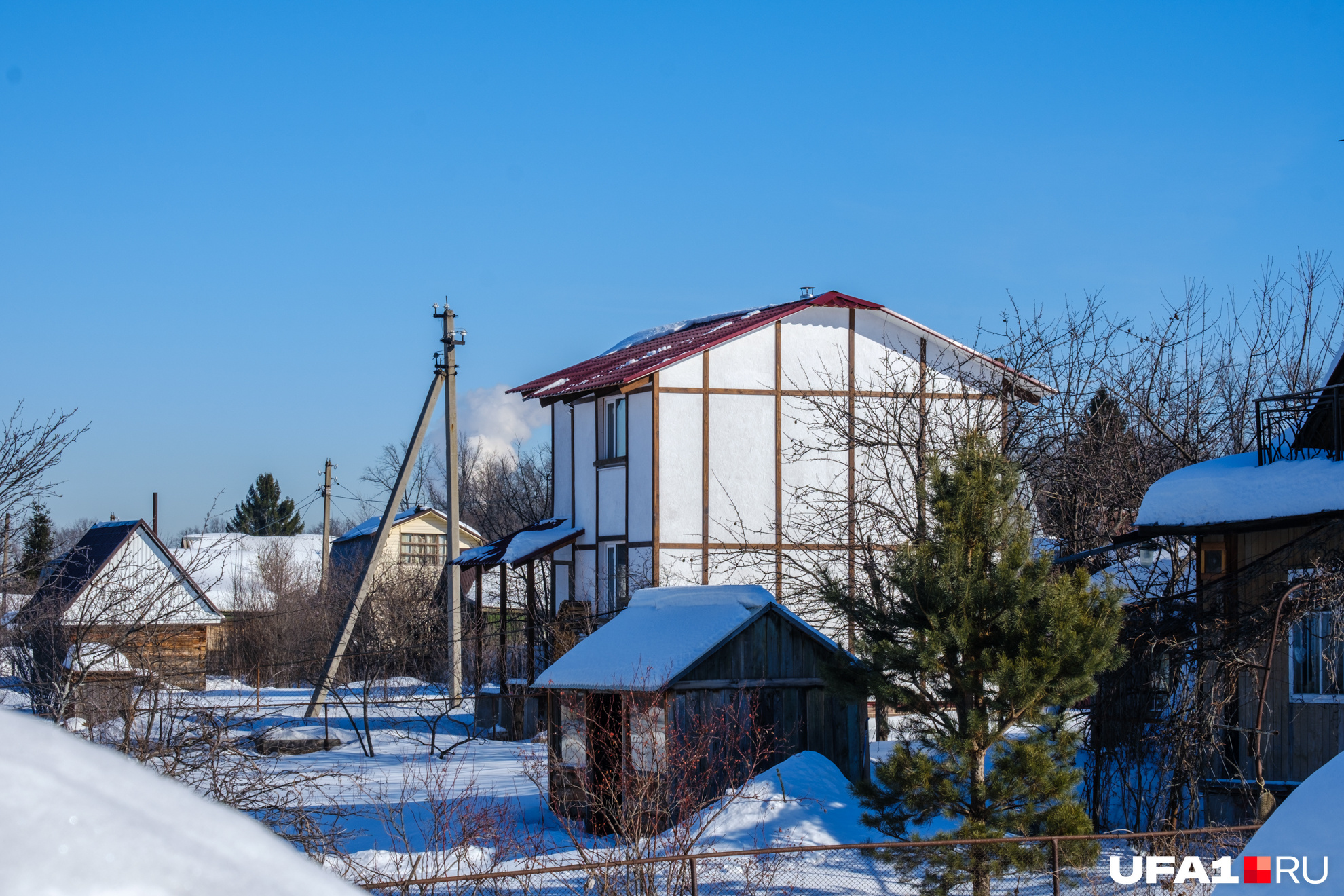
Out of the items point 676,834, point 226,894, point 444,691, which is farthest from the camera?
point 444,691

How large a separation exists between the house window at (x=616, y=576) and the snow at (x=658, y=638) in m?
7.19

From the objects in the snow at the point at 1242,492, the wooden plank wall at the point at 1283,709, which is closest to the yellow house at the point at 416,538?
the snow at the point at 1242,492

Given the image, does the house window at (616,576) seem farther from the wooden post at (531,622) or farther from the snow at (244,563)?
the snow at (244,563)

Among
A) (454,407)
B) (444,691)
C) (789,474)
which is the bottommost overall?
(444,691)

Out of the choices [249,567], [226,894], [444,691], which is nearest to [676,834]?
[226,894]

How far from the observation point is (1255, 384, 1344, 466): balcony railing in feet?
44.3

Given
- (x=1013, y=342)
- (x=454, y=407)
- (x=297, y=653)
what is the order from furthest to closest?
(x=297, y=653)
(x=454, y=407)
(x=1013, y=342)

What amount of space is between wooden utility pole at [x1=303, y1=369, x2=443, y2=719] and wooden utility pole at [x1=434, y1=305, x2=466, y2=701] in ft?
1.73

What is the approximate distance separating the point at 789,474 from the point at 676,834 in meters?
14.9

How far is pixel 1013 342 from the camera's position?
2411 cm

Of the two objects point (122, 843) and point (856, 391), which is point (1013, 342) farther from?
point (122, 843)

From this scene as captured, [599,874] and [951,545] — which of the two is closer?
[599,874]

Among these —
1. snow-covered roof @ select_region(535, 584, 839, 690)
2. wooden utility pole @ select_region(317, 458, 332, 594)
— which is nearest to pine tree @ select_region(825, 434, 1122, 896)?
snow-covered roof @ select_region(535, 584, 839, 690)

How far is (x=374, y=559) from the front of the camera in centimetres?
2353
